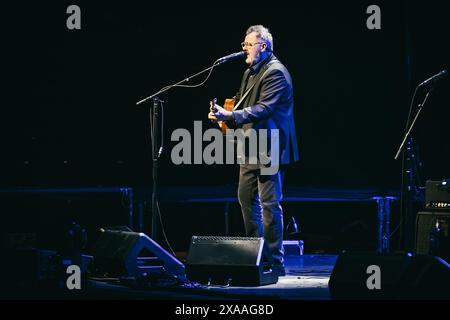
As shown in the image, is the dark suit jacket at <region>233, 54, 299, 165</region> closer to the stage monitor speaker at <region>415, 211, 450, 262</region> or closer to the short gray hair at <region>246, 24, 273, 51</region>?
the short gray hair at <region>246, 24, 273, 51</region>

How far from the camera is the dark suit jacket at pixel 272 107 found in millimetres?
4805

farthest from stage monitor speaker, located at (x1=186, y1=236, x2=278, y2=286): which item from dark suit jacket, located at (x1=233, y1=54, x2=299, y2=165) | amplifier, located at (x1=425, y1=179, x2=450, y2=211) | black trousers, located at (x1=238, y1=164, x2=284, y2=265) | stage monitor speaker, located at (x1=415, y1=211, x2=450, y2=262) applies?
amplifier, located at (x1=425, y1=179, x2=450, y2=211)

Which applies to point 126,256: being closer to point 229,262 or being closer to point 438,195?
point 229,262

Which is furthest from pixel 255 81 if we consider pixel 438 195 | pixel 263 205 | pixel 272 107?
pixel 438 195

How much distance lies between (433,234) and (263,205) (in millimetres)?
1374

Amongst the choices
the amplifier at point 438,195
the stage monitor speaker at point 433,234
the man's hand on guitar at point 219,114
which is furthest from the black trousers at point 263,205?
the amplifier at point 438,195

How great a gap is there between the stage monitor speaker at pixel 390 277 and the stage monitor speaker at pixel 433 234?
4.84ft

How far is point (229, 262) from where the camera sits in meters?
4.57

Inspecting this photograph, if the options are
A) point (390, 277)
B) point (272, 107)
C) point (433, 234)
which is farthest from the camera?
point (433, 234)

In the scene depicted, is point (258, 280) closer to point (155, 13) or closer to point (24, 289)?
point (24, 289)

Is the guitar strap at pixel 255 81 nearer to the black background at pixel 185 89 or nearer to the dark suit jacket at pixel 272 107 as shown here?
the dark suit jacket at pixel 272 107

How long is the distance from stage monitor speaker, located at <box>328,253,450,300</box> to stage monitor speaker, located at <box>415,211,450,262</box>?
Answer: 1475 millimetres

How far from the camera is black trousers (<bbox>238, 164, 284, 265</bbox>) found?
4.86 m

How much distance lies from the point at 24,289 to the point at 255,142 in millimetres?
1804
